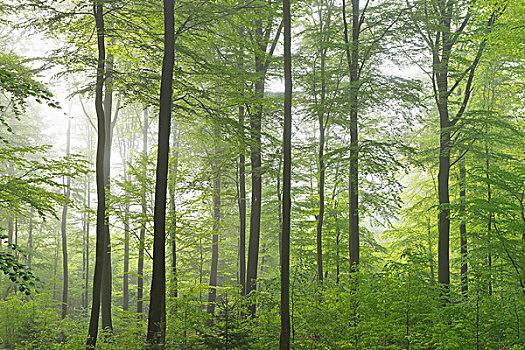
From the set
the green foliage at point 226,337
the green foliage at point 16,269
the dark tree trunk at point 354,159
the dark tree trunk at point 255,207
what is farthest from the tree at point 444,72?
the green foliage at point 16,269

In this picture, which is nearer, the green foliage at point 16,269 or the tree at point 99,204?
the green foliage at point 16,269

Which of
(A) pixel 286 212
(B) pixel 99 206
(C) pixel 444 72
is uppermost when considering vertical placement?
(C) pixel 444 72

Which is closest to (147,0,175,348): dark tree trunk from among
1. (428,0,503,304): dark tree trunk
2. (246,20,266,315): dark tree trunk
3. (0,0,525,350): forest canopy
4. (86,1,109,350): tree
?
(0,0,525,350): forest canopy

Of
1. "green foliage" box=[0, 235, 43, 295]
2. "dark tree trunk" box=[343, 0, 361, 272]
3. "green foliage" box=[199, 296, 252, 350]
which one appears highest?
"dark tree trunk" box=[343, 0, 361, 272]

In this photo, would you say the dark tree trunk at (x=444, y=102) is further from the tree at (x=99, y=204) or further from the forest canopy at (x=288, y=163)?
the tree at (x=99, y=204)

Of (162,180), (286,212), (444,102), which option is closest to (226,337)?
(286,212)

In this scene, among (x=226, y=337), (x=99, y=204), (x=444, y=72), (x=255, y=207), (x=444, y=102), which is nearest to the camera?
(x=226, y=337)

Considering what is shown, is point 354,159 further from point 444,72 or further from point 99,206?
point 99,206

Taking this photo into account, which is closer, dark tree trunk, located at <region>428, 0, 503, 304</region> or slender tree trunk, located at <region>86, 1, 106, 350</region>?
slender tree trunk, located at <region>86, 1, 106, 350</region>

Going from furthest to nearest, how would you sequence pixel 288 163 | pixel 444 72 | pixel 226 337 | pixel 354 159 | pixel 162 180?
pixel 444 72 → pixel 354 159 → pixel 162 180 → pixel 288 163 → pixel 226 337

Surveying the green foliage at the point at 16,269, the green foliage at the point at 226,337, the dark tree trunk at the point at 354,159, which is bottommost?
the green foliage at the point at 226,337

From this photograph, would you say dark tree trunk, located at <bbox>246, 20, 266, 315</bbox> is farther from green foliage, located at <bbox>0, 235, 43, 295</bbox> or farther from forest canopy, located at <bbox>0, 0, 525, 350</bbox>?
green foliage, located at <bbox>0, 235, 43, 295</bbox>

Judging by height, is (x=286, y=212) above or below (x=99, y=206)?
below

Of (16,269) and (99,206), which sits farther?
(99,206)
